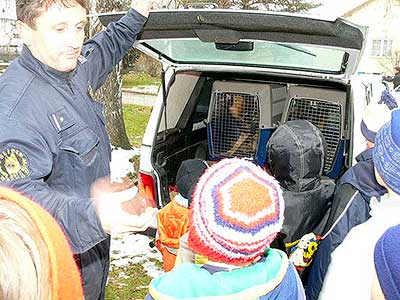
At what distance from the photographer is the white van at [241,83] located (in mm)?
2785

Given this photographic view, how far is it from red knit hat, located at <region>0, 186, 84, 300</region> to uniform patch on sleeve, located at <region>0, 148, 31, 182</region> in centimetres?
88

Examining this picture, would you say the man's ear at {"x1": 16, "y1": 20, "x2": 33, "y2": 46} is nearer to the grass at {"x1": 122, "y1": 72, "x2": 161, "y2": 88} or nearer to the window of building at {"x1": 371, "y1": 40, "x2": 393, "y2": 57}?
the grass at {"x1": 122, "y1": 72, "x2": 161, "y2": 88}

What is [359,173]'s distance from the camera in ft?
7.80

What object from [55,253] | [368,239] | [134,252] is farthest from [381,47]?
[55,253]

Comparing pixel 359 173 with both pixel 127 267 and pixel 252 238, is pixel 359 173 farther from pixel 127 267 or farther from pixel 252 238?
pixel 127 267

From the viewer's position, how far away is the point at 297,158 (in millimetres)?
2504

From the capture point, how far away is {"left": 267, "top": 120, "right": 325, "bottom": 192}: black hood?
251cm

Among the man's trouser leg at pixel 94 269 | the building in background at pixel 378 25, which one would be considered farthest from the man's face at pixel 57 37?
the building in background at pixel 378 25

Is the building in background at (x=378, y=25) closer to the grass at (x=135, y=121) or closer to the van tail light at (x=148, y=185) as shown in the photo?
the grass at (x=135, y=121)

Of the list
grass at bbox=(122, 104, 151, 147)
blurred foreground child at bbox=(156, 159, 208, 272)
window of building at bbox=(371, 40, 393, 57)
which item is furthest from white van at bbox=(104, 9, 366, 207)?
window of building at bbox=(371, 40, 393, 57)

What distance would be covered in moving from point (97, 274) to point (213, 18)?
57.5 inches

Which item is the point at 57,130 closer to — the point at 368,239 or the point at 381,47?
the point at 368,239

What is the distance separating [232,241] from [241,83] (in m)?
2.87

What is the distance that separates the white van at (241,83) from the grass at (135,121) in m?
4.83
